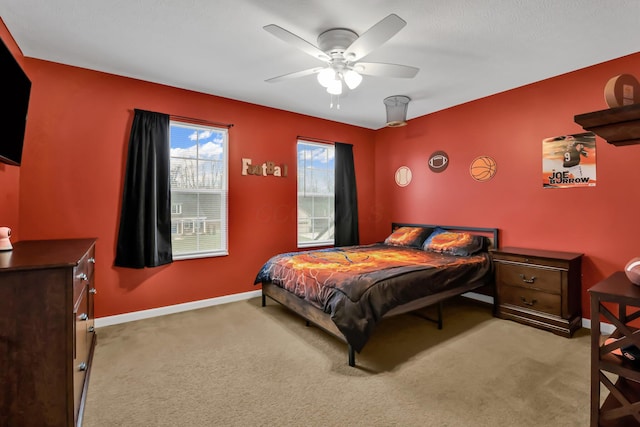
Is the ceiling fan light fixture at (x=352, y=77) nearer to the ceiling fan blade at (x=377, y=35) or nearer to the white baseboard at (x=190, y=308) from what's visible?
the ceiling fan blade at (x=377, y=35)

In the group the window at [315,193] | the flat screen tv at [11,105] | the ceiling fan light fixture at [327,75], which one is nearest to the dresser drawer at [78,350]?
the flat screen tv at [11,105]

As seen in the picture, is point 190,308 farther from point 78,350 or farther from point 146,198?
point 78,350

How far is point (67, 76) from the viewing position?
2.98m

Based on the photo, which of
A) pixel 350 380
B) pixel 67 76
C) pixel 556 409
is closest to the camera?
pixel 556 409

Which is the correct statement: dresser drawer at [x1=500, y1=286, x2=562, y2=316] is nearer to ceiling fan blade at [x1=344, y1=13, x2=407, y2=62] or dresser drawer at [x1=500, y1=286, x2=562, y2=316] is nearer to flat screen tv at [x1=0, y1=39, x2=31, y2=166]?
ceiling fan blade at [x1=344, y1=13, x2=407, y2=62]

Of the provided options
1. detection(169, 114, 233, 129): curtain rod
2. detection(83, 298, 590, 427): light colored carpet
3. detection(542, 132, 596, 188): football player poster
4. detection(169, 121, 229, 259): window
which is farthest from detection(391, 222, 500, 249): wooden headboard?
detection(169, 114, 233, 129): curtain rod

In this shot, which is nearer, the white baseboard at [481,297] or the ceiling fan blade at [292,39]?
the ceiling fan blade at [292,39]

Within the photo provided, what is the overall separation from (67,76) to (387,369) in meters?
3.94

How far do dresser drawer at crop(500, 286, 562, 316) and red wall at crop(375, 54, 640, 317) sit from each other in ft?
1.39

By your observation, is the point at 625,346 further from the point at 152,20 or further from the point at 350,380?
the point at 152,20

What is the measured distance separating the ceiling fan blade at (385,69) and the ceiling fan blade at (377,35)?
0.13 metres

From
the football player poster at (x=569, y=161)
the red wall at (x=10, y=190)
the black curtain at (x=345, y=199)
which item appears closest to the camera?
the red wall at (x=10, y=190)

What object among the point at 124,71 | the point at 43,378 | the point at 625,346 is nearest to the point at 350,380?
the point at 625,346

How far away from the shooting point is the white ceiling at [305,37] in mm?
2158
